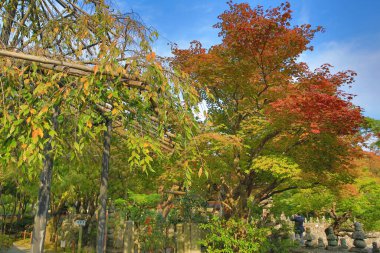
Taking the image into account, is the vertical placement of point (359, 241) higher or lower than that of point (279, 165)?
lower

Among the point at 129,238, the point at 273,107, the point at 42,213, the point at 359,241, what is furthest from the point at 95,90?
the point at 359,241

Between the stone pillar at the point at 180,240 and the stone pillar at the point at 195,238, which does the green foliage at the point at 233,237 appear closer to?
the stone pillar at the point at 195,238

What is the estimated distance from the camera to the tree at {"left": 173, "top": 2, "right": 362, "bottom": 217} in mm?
9586

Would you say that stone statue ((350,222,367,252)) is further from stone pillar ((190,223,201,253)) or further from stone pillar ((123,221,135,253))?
stone pillar ((123,221,135,253))

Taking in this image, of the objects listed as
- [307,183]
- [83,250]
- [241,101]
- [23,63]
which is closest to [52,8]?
[23,63]

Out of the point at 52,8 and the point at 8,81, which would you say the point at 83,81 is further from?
the point at 52,8

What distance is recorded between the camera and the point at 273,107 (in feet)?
33.9

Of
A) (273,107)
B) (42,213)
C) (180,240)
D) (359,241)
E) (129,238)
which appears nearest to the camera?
(42,213)

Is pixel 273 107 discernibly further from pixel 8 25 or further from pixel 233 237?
pixel 8 25

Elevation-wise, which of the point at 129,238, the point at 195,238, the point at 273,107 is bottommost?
the point at 129,238

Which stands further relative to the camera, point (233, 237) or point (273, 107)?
point (233, 237)

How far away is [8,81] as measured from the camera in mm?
4445

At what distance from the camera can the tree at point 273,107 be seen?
9.59 meters

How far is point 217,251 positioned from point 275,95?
5429 mm
